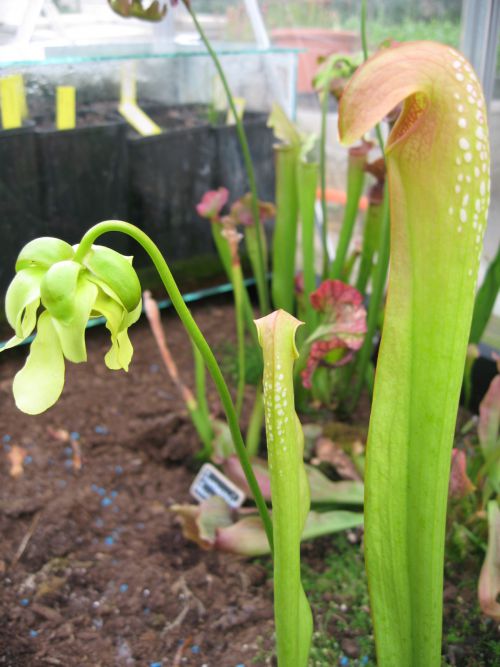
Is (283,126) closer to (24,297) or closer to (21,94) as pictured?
(21,94)

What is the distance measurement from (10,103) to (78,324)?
0.96 m

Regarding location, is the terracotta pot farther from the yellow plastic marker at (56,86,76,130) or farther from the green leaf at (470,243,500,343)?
the green leaf at (470,243,500,343)

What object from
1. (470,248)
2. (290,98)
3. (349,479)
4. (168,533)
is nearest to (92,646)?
(168,533)

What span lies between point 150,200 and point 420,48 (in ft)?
3.78

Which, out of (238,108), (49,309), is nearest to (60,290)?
(49,309)

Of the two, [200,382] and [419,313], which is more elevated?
[419,313]

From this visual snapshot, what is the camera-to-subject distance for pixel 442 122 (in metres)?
0.46

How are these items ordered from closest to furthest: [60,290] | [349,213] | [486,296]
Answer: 1. [60,290]
2. [486,296]
3. [349,213]

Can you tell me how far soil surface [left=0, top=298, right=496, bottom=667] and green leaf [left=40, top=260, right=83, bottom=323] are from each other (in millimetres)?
537

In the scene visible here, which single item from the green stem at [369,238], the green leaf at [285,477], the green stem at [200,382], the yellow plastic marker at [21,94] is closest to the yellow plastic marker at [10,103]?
the yellow plastic marker at [21,94]

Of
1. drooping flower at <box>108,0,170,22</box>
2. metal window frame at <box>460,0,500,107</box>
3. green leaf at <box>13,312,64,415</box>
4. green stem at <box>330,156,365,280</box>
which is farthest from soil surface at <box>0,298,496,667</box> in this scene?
metal window frame at <box>460,0,500,107</box>

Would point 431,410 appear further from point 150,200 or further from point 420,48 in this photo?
point 150,200

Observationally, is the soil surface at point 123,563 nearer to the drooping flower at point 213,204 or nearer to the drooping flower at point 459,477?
the drooping flower at point 459,477

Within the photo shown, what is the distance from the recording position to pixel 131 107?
1484 mm
